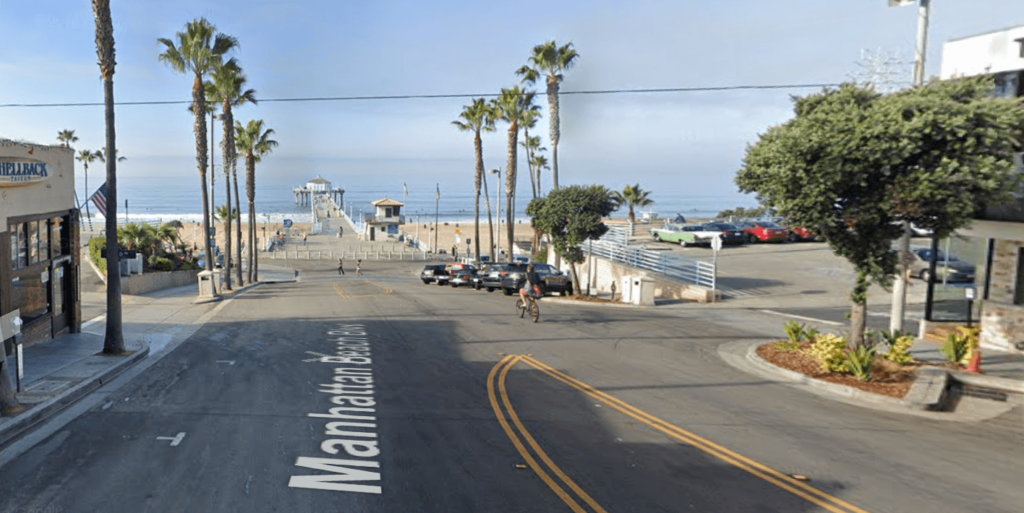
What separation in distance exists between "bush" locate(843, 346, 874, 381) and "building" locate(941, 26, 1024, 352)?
12.9 feet

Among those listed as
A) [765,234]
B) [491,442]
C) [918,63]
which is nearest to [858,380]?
[918,63]

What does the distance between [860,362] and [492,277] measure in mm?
21790

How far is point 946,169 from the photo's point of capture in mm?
12227

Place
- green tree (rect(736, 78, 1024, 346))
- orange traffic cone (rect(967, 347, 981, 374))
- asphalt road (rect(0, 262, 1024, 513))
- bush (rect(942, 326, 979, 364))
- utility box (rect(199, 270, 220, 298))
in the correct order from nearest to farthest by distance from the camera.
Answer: asphalt road (rect(0, 262, 1024, 513))
green tree (rect(736, 78, 1024, 346))
orange traffic cone (rect(967, 347, 981, 374))
bush (rect(942, 326, 979, 364))
utility box (rect(199, 270, 220, 298))

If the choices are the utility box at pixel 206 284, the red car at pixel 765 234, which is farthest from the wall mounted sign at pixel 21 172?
the red car at pixel 765 234

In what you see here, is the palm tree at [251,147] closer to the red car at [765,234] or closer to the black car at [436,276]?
the black car at [436,276]

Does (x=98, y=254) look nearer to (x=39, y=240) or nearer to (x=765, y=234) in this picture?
(x=39, y=240)

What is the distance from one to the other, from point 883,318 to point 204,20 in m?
30.0

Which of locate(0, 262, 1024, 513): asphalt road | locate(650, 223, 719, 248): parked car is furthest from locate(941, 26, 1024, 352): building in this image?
locate(650, 223, 719, 248): parked car

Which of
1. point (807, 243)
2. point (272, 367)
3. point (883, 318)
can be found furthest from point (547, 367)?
point (807, 243)

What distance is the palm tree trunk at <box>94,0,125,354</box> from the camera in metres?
15.5

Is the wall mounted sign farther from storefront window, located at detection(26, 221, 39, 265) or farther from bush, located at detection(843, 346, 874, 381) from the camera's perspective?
bush, located at detection(843, 346, 874, 381)

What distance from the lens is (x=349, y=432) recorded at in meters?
9.82

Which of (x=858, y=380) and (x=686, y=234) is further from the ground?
(x=686, y=234)
